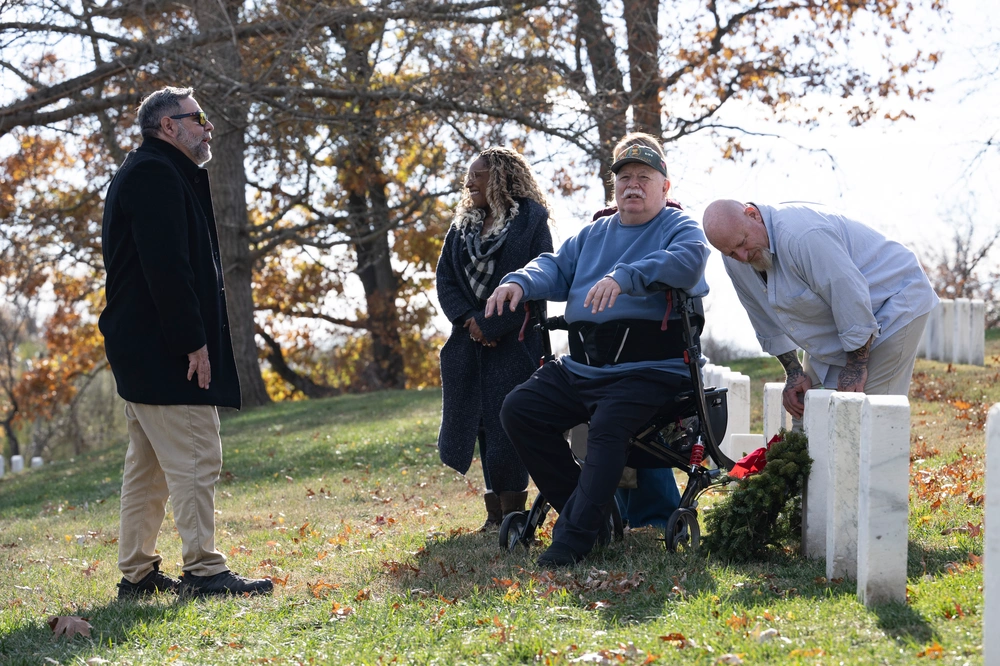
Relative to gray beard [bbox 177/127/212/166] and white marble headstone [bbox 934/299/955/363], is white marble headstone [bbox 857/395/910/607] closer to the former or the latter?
gray beard [bbox 177/127/212/166]

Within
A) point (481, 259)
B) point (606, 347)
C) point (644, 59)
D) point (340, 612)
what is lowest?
point (340, 612)

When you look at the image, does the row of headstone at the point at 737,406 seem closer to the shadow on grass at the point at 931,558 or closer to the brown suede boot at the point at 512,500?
the brown suede boot at the point at 512,500

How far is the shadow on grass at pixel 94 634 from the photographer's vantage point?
3896mm

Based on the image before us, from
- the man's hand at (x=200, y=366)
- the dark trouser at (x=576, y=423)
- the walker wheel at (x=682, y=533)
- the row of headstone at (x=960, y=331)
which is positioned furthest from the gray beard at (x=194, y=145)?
the row of headstone at (x=960, y=331)

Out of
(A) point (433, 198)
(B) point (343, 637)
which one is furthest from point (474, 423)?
(A) point (433, 198)

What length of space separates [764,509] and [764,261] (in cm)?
116

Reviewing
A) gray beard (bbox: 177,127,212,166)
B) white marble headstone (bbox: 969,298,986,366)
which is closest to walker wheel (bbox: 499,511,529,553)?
gray beard (bbox: 177,127,212,166)

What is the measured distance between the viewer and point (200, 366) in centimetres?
473

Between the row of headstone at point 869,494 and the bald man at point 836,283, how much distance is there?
55 centimetres

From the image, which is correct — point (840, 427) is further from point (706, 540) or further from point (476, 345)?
point (476, 345)

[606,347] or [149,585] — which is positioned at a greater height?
[606,347]

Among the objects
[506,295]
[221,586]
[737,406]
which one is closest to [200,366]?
[221,586]

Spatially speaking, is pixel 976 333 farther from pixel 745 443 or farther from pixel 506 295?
pixel 506 295

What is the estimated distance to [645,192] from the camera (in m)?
5.19
